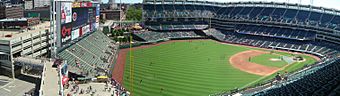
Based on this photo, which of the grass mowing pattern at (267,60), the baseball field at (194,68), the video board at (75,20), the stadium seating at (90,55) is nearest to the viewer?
the baseball field at (194,68)

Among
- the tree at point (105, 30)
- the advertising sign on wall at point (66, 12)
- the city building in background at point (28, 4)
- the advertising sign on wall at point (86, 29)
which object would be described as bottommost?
the tree at point (105, 30)

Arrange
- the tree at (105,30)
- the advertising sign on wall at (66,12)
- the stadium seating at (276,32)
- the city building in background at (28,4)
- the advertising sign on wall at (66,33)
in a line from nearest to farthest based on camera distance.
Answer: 1. the advertising sign on wall at (66,12)
2. the advertising sign on wall at (66,33)
3. the stadium seating at (276,32)
4. the tree at (105,30)
5. the city building in background at (28,4)

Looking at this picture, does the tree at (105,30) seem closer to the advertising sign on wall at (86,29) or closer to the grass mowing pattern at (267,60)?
the advertising sign on wall at (86,29)

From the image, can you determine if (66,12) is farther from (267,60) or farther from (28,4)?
(28,4)

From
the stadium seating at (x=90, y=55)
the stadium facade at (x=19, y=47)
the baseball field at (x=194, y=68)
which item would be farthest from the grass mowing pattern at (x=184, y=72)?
the stadium facade at (x=19, y=47)

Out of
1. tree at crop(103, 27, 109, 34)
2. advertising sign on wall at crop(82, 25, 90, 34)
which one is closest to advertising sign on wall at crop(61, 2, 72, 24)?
advertising sign on wall at crop(82, 25, 90, 34)

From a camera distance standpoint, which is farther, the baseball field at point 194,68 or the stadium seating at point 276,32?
the stadium seating at point 276,32

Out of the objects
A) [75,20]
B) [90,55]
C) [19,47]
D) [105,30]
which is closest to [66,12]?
[75,20]

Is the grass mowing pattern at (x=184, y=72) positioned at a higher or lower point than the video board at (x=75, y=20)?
lower
